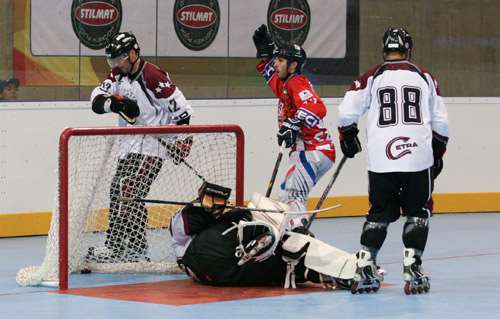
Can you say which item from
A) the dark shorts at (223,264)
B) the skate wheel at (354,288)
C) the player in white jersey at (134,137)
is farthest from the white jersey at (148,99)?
the skate wheel at (354,288)

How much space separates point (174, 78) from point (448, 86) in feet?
8.44

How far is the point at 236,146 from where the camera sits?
8250 mm

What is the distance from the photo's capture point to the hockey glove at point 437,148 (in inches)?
289

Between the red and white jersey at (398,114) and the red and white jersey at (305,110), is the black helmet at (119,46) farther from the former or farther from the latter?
the red and white jersey at (398,114)

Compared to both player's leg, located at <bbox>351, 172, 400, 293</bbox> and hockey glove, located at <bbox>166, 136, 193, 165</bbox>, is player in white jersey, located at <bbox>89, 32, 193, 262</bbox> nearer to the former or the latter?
hockey glove, located at <bbox>166, 136, 193, 165</bbox>

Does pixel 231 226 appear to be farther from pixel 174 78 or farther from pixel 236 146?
pixel 174 78

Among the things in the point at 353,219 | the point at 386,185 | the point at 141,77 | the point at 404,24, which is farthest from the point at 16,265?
the point at 404,24

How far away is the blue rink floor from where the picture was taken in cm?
658

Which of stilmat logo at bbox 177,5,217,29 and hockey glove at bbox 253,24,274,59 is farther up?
stilmat logo at bbox 177,5,217,29

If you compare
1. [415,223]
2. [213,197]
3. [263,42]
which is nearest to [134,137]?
[213,197]

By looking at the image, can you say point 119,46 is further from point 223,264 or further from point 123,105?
point 223,264

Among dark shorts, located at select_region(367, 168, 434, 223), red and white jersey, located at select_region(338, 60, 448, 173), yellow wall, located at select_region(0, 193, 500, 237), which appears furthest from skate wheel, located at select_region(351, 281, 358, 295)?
yellow wall, located at select_region(0, 193, 500, 237)

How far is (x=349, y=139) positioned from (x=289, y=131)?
847mm

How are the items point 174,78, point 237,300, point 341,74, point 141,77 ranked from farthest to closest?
point 341,74, point 174,78, point 141,77, point 237,300
